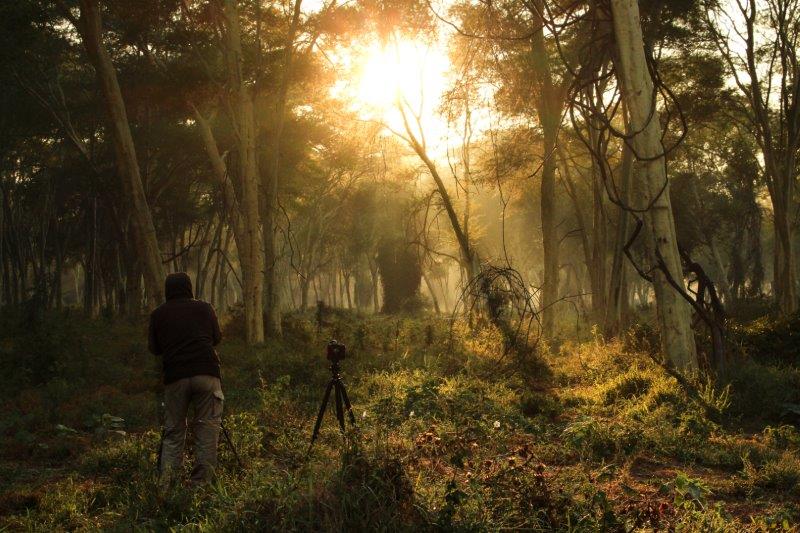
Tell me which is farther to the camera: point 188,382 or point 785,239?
point 785,239

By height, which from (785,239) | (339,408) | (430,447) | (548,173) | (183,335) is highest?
(548,173)

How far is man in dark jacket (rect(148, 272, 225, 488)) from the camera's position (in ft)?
21.0

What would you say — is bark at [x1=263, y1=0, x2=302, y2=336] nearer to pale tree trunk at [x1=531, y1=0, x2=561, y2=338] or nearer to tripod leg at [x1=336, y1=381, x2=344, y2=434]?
pale tree trunk at [x1=531, y1=0, x2=561, y2=338]

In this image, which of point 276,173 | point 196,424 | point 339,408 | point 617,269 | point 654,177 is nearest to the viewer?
point 196,424

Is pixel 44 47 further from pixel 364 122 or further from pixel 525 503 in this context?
pixel 525 503

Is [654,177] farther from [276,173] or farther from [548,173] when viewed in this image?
[276,173]

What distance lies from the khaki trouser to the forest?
0.12 m

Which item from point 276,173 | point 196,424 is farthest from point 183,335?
point 276,173

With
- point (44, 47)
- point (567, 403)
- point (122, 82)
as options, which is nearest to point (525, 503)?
point (567, 403)

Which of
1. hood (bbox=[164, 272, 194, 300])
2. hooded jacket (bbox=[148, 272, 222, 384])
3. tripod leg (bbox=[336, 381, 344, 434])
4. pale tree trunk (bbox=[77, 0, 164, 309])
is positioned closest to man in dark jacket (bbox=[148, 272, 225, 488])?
hooded jacket (bbox=[148, 272, 222, 384])

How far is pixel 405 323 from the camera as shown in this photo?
77.2 feet

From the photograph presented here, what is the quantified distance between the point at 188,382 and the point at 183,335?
0.45 meters

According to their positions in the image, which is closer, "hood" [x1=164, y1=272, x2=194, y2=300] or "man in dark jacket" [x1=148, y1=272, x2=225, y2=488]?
"man in dark jacket" [x1=148, y1=272, x2=225, y2=488]

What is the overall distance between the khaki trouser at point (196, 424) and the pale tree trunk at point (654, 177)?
22.5 feet
